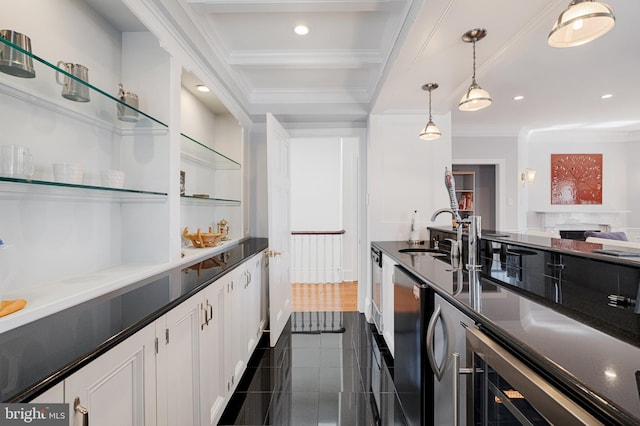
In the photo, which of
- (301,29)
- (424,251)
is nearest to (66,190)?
(301,29)

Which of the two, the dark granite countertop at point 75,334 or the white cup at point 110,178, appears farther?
the white cup at point 110,178

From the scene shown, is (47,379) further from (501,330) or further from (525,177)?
(525,177)

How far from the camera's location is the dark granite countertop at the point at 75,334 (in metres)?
0.65

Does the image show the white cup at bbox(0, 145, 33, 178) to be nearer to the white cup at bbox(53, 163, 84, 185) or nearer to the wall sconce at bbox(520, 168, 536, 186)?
the white cup at bbox(53, 163, 84, 185)

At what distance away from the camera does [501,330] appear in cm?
89

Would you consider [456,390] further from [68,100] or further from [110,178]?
[68,100]

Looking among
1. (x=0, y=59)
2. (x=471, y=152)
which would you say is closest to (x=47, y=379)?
(x=0, y=59)

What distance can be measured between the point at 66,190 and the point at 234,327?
1243 millimetres

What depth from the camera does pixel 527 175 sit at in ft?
17.4

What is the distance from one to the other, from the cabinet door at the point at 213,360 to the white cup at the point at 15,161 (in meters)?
0.87

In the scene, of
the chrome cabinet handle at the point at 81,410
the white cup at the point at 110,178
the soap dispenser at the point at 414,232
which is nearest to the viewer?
the chrome cabinet handle at the point at 81,410

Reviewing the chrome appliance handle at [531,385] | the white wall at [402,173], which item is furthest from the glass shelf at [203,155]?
the chrome appliance handle at [531,385]

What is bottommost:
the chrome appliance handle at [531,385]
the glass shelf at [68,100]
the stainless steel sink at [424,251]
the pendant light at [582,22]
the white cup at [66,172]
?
the chrome appliance handle at [531,385]

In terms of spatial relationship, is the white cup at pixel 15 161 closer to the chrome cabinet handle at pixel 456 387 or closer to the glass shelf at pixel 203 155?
the glass shelf at pixel 203 155
